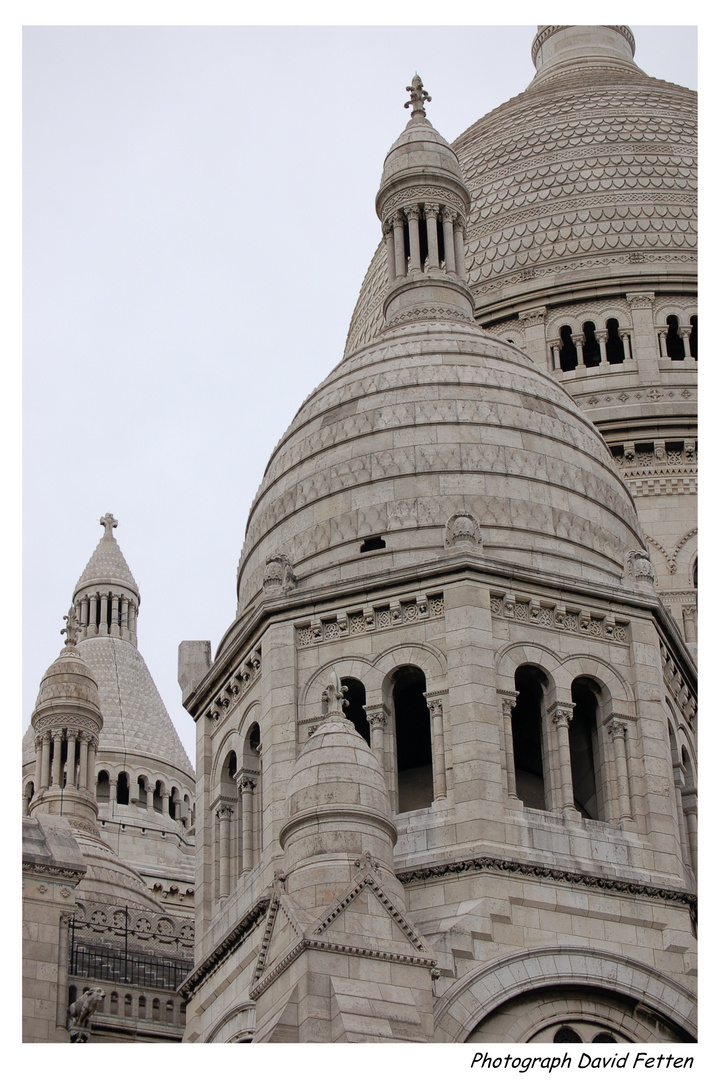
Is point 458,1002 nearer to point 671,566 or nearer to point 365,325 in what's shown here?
point 671,566

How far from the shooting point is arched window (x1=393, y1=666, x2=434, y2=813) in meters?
29.8

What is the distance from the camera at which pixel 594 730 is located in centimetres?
3019

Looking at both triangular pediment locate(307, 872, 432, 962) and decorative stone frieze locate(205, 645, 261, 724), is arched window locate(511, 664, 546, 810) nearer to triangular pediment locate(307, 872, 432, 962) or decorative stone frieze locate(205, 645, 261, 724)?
decorative stone frieze locate(205, 645, 261, 724)

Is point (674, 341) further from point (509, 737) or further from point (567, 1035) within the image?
point (567, 1035)

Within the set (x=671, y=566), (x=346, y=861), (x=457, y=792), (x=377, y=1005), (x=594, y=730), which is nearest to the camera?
(x=377, y=1005)

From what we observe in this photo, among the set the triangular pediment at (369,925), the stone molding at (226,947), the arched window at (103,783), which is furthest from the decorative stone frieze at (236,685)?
the arched window at (103,783)

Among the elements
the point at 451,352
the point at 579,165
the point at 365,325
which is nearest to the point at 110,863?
the point at 451,352

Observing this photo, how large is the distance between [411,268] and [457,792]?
44.1 ft

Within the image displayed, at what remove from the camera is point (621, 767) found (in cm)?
2936

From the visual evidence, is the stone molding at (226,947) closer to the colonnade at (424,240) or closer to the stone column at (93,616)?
the colonnade at (424,240)

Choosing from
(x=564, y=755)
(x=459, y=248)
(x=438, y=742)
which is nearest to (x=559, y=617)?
(x=564, y=755)

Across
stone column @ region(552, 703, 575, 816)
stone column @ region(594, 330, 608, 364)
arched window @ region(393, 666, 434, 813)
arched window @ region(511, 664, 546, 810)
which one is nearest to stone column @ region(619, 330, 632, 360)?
stone column @ region(594, 330, 608, 364)

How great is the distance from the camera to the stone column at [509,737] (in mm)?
28369

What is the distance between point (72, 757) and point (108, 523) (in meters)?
28.4
